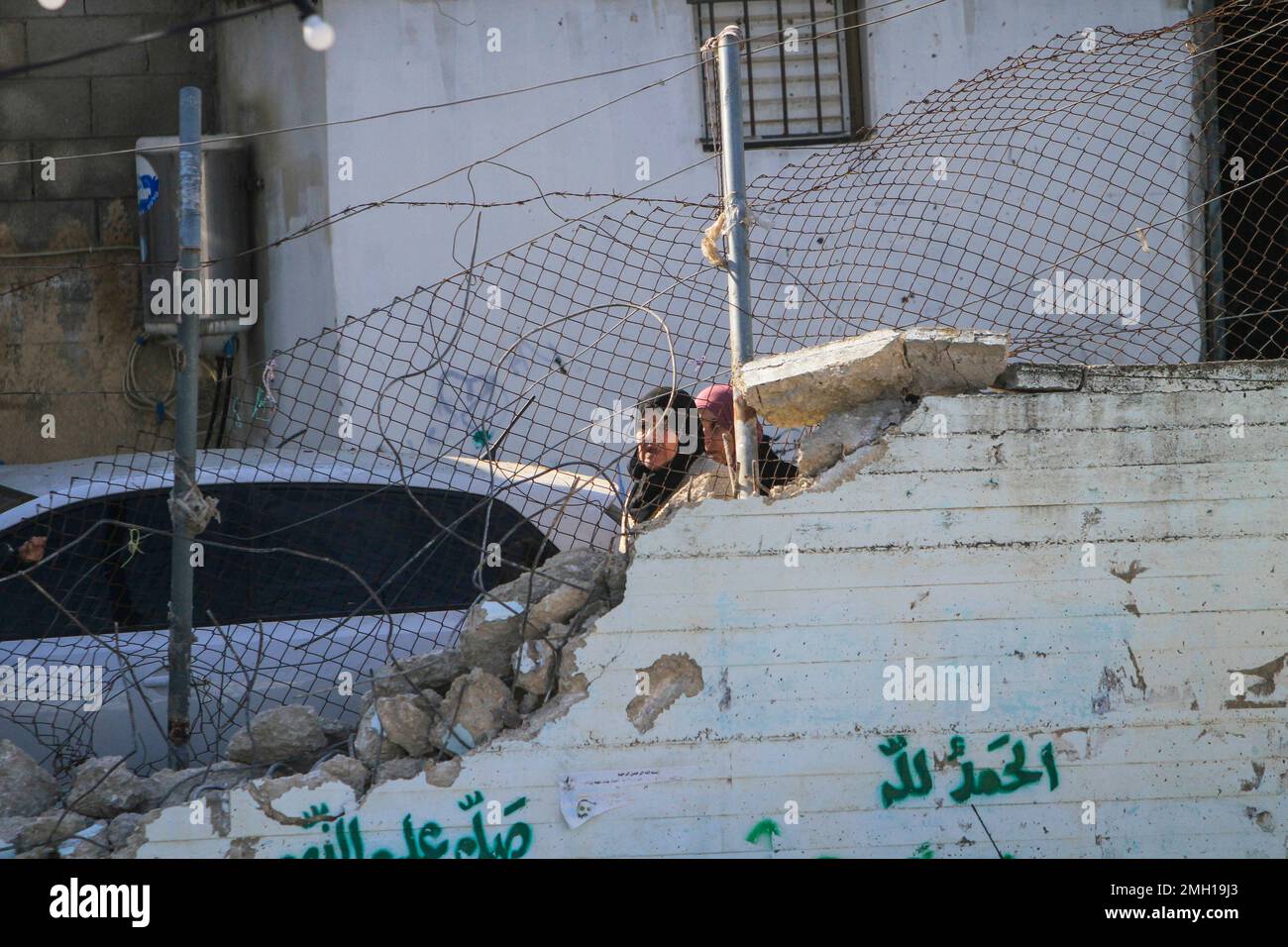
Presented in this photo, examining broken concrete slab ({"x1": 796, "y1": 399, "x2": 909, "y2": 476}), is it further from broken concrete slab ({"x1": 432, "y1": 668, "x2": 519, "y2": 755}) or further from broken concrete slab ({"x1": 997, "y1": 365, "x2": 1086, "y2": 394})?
broken concrete slab ({"x1": 432, "y1": 668, "x2": 519, "y2": 755})

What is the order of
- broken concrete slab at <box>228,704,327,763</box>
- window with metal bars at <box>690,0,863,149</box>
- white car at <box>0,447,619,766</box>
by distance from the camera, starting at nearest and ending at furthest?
1. broken concrete slab at <box>228,704,327,763</box>
2. white car at <box>0,447,619,766</box>
3. window with metal bars at <box>690,0,863,149</box>

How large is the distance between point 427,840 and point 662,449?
141 centimetres

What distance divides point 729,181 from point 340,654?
199 centimetres

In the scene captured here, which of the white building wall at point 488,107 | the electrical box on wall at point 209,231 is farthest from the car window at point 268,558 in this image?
the electrical box on wall at point 209,231

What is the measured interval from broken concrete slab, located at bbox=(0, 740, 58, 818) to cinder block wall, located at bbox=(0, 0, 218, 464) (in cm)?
459

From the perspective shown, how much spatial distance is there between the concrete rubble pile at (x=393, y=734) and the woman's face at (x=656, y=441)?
1.37ft

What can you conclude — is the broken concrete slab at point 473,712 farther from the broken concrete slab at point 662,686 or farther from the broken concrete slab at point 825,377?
the broken concrete slab at point 825,377

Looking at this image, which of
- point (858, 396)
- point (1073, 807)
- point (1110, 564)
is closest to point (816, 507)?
point (858, 396)

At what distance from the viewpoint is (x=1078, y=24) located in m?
7.64

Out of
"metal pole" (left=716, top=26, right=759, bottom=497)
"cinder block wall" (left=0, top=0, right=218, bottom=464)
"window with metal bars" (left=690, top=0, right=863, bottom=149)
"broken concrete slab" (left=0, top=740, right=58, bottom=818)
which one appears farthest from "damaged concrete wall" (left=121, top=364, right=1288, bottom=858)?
"cinder block wall" (left=0, top=0, right=218, bottom=464)

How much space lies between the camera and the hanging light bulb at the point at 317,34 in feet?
23.4

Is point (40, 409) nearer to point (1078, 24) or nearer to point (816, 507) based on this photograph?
point (816, 507)

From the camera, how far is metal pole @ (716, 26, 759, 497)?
3736mm

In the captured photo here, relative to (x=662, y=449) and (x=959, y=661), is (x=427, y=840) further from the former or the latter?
(x=959, y=661)
